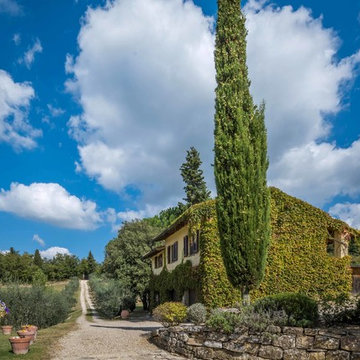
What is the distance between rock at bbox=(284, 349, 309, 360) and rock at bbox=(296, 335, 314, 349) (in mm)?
112

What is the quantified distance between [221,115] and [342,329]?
799 centimetres

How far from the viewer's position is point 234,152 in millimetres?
12719

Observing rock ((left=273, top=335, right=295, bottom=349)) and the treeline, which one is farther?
the treeline

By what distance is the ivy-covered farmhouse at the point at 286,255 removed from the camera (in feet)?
58.9

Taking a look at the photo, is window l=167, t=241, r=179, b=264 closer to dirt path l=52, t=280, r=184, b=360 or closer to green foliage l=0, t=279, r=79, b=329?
green foliage l=0, t=279, r=79, b=329

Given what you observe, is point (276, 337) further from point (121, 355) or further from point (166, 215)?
point (166, 215)

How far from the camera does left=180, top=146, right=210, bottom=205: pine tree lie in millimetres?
44844

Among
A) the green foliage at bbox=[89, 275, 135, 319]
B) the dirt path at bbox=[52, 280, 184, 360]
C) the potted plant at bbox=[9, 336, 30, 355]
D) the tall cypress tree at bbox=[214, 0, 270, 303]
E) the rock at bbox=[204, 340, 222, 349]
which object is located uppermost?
the tall cypress tree at bbox=[214, 0, 270, 303]

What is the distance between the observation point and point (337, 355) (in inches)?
306

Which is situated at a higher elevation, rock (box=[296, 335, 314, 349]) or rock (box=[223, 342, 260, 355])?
rock (box=[296, 335, 314, 349])

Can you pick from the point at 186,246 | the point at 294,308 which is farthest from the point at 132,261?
the point at 294,308

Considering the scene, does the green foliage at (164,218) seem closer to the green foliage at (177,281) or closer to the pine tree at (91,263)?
A: the green foliage at (177,281)

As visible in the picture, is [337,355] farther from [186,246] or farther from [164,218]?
[164,218]

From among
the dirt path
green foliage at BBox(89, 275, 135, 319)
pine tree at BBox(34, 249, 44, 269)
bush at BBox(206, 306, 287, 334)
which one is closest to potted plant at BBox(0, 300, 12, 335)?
the dirt path
